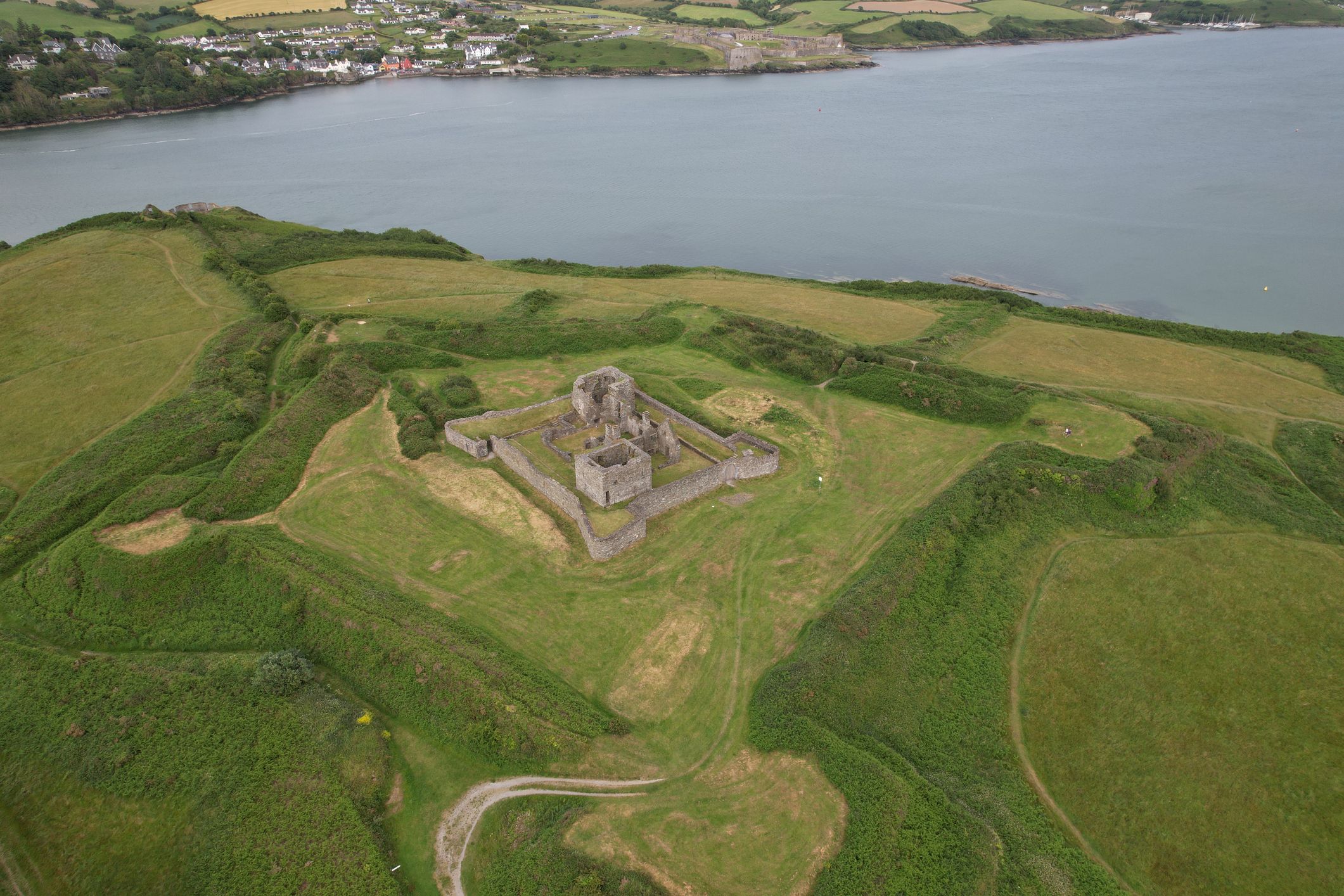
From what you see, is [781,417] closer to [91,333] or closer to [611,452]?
Result: [611,452]

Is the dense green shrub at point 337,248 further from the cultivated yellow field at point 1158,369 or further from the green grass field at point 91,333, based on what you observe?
the cultivated yellow field at point 1158,369

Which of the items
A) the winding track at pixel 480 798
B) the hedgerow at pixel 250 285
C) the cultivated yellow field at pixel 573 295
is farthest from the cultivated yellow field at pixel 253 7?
the winding track at pixel 480 798

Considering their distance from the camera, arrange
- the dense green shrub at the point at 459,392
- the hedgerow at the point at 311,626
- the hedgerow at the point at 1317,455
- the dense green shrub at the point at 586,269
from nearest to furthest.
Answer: the hedgerow at the point at 311,626, the hedgerow at the point at 1317,455, the dense green shrub at the point at 459,392, the dense green shrub at the point at 586,269

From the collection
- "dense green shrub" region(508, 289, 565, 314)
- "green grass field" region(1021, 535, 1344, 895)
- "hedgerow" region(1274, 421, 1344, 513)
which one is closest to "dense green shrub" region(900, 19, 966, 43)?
"dense green shrub" region(508, 289, 565, 314)


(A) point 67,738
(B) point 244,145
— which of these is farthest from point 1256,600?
(B) point 244,145

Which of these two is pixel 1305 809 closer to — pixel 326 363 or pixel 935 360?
pixel 935 360

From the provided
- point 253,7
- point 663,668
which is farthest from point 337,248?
point 253,7
